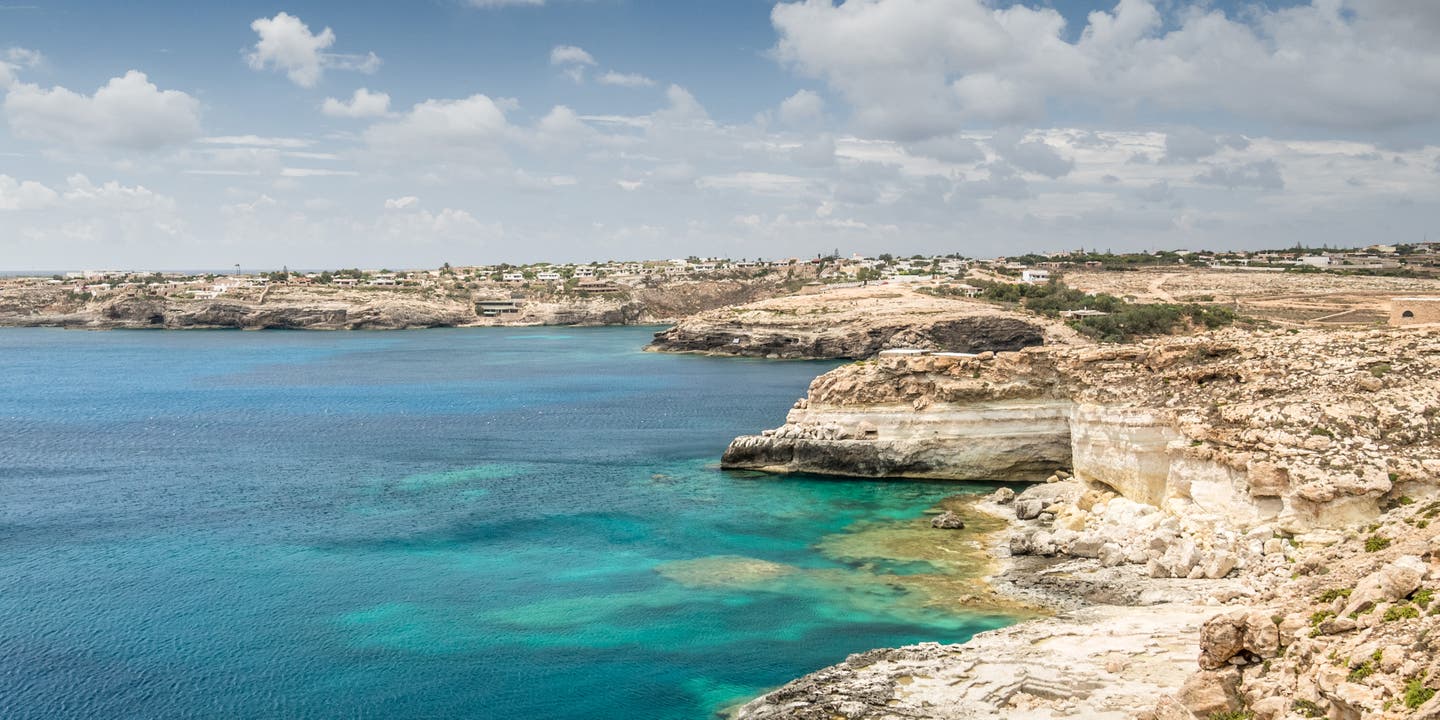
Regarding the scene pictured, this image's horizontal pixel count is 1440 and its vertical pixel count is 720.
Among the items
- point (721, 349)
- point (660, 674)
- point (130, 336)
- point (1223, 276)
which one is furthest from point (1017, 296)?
point (130, 336)

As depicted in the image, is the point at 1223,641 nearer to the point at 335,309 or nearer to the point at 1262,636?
the point at 1262,636

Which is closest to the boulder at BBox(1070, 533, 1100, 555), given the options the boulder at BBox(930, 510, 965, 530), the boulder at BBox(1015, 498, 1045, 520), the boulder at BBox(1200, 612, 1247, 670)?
the boulder at BBox(930, 510, 965, 530)

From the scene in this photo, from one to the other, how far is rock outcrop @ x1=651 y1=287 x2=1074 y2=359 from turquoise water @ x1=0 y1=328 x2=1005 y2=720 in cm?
4383

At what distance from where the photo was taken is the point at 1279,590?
22.7 metres

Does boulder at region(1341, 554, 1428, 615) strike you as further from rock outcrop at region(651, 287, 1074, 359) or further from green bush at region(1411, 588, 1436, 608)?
rock outcrop at region(651, 287, 1074, 359)

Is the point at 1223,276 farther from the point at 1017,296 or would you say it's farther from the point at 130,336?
the point at 130,336

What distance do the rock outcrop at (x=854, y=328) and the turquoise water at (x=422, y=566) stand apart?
43834mm

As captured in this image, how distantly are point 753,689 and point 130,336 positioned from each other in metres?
139

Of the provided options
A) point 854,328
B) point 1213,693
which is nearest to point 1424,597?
point 1213,693

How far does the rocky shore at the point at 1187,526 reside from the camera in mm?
15602

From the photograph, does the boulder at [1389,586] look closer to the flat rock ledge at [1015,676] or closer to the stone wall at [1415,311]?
the flat rock ledge at [1015,676]

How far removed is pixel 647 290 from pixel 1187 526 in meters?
157

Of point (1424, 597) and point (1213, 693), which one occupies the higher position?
point (1424, 597)

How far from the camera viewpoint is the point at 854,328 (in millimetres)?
110188
